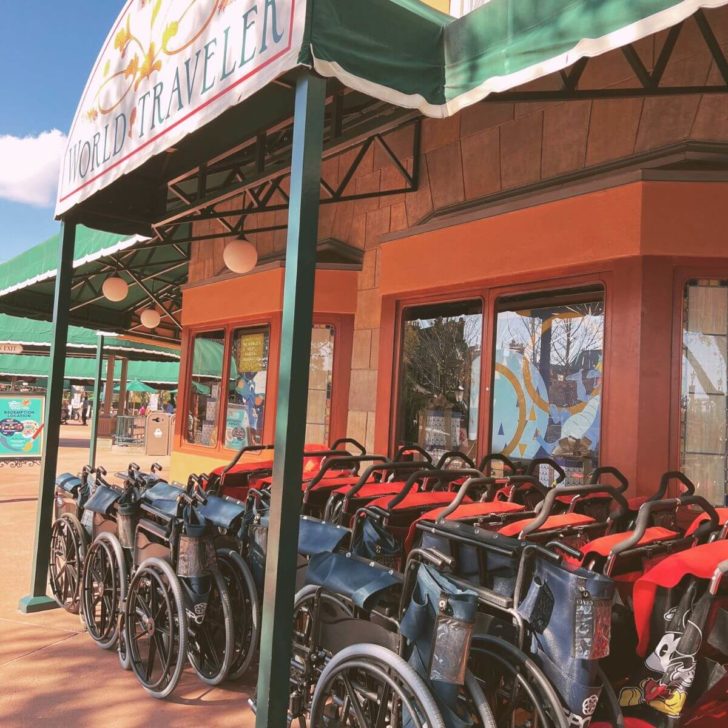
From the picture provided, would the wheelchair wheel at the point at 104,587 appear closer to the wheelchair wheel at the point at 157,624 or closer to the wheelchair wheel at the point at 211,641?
the wheelchair wheel at the point at 157,624

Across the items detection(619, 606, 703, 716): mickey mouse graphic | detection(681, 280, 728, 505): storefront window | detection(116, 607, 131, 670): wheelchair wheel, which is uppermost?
detection(681, 280, 728, 505): storefront window

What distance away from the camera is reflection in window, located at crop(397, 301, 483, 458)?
6020mm

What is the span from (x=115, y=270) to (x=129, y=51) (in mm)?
6960

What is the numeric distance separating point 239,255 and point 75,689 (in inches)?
211

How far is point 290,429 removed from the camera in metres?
2.71

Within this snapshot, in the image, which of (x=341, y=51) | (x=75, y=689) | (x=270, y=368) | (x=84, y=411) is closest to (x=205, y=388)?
(x=270, y=368)

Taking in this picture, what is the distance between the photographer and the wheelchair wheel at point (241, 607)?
3.43 meters

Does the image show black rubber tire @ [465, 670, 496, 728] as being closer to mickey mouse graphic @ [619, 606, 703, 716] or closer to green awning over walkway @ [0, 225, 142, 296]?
mickey mouse graphic @ [619, 606, 703, 716]

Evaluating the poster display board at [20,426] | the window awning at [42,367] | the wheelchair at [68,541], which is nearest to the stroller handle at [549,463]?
the wheelchair at [68,541]

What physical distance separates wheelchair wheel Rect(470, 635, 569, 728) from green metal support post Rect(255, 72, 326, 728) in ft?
2.52

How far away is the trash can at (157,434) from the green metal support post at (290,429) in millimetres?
15363

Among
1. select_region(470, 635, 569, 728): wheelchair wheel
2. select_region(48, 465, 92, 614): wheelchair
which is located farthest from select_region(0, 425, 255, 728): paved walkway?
select_region(470, 635, 569, 728): wheelchair wheel

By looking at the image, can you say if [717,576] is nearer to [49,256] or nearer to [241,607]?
[241,607]

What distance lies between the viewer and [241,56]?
124 inches
